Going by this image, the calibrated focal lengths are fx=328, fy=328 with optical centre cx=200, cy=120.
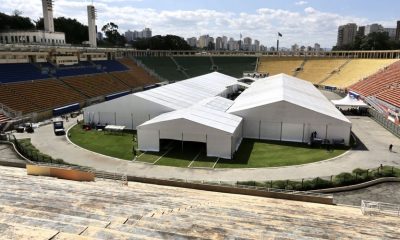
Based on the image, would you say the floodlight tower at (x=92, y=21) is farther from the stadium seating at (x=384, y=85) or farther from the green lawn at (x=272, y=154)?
the green lawn at (x=272, y=154)

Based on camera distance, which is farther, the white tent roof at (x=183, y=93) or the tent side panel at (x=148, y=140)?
the white tent roof at (x=183, y=93)

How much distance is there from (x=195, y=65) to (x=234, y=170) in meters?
73.6

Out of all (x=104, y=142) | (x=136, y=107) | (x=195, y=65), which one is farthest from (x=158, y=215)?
(x=195, y=65)

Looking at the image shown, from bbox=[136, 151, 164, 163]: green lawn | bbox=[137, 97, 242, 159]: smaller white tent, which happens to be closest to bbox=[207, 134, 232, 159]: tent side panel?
bbox=[137, 97, 242, 159]: smaller white tent

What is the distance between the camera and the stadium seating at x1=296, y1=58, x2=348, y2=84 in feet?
261

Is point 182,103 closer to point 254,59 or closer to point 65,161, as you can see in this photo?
point 65,161

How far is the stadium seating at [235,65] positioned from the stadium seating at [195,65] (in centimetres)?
309

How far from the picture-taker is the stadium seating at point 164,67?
8488cm

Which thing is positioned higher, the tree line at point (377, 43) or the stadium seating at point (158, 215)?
the tree line at point (377, 43)

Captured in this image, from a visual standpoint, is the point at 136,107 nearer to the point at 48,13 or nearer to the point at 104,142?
the point at 104,142

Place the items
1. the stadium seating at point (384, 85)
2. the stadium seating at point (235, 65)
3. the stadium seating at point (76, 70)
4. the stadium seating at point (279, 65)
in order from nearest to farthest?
the stadium seating at point (384, 85)
the stadium seating at point (76, 70)
the stadium seating at point (279, 65)
the stadium seating at point (235, 65)

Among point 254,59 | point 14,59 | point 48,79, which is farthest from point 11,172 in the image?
point 254,59

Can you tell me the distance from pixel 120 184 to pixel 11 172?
555 cm

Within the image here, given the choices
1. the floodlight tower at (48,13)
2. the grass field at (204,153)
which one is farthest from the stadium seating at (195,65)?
the grass field at (204,153)
